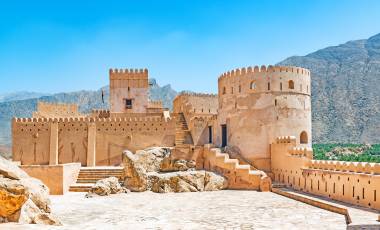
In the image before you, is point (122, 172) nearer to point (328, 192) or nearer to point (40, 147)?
point (40, 147)

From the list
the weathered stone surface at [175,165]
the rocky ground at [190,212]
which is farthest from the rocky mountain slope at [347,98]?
the rocky ground at [190,212]

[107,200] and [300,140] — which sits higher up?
[300,140]

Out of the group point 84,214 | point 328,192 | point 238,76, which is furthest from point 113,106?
point 328,192

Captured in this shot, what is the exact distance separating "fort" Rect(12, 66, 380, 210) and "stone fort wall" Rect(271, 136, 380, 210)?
Answer: 41mm

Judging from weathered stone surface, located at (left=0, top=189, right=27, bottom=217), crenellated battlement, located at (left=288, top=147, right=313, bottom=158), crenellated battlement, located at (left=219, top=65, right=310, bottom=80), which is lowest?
weathered stone surface, located at (left=0, top=189, right=27, bottom=217)

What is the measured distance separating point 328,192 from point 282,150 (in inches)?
190

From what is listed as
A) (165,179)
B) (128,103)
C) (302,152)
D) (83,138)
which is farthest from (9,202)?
(128,103)

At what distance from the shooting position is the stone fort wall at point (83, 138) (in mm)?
26969

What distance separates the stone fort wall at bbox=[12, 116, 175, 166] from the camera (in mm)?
26969

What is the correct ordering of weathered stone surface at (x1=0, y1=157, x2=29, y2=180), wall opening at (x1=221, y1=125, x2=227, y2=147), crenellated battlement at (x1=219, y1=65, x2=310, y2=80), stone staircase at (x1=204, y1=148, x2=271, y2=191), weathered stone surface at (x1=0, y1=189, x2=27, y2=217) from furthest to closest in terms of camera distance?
1. wall opening at (x1=221, y1=125, x2=227, y2=147)
2. crenellated battlement at (x1=219, y1=65, x2=310, y2=80)
3. stone staircase at (x1=204, y1=148, x2=271, y2=191)
4. weathered stone surface at (x1=0, y1=157, x2=29, y2=180)
5. weathered stone surface at (x1=0, y1=189, x2=27, y2=217)

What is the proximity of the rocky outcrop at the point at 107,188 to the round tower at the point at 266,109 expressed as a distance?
24.3 feet

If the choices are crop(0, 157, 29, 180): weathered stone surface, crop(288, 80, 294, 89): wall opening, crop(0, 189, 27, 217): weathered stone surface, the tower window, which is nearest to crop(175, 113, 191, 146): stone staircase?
the tower window

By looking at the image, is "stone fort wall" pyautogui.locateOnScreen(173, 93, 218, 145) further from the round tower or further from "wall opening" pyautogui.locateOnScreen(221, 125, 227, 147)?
the round tower

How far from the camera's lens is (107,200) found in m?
19.3
